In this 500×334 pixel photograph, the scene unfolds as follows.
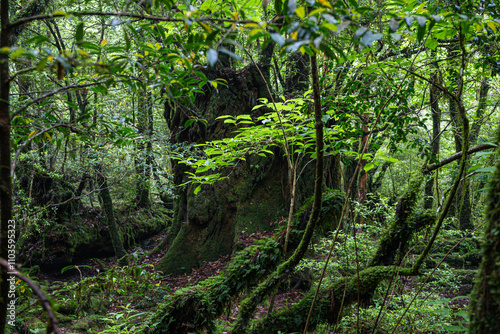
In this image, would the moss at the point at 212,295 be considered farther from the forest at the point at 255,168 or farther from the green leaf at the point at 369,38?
the green leaf at the point at 369,38

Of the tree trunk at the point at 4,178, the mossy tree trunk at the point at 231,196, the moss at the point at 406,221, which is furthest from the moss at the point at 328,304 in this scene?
the mossy tree trunk at the point at 231,196

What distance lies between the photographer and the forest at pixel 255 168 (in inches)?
46.7

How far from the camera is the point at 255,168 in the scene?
6.60m

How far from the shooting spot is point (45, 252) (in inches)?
280

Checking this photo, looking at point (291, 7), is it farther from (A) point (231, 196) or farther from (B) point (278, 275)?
(A) point (231, 196)

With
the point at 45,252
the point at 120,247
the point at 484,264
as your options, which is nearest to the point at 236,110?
the point at 120,247

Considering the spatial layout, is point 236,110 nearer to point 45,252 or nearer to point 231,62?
point 231,62

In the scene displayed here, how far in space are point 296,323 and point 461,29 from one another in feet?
8.46

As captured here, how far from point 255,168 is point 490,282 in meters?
5.78

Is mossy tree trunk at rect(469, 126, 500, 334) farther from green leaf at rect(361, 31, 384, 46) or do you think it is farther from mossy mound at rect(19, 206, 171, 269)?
mossy mound at rect(19, 206, 171, 269)

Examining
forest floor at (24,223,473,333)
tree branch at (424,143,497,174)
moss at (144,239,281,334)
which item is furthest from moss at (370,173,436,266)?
forest floor at (24,223,473,333)

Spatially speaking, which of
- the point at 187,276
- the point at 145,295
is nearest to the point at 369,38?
the point at 145,295

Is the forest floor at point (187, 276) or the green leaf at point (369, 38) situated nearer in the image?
the green leaf at point (369, 38)

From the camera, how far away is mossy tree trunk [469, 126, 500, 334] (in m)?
0.85
